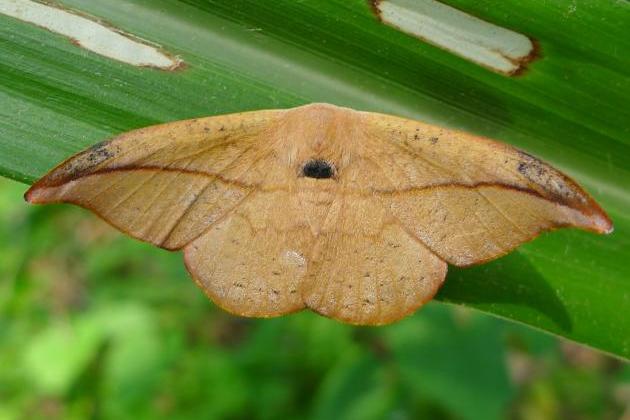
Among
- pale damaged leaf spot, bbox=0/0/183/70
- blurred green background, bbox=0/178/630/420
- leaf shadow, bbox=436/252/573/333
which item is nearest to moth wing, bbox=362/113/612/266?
leaf shadow, bbox=436/252/573/333

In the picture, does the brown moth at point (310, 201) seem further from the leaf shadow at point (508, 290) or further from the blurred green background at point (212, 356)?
the blurred green background at point (212, 356)

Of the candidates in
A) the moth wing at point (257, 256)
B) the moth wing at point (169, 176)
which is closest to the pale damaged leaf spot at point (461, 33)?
the moth wing at point (169, 176)

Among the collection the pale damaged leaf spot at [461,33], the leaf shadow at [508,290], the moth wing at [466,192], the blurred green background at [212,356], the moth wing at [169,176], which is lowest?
the blurred green background at [212,356]

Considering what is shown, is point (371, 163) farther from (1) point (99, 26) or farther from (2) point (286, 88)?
(1) point (99, 26)

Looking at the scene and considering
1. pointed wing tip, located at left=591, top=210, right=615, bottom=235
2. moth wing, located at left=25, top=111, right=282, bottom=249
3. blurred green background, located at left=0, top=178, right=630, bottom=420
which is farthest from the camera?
blurred green background, located at left=0, top=178, right=630, bottom=420

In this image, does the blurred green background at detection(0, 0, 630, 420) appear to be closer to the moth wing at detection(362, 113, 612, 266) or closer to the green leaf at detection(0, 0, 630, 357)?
the green leaf at detection(0, 0, 630, 357)

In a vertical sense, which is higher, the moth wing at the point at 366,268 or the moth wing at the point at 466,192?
the moth wing at the point at 466,192

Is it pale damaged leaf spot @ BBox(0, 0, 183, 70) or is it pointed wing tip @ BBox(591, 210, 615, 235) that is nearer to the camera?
pointed wing tip @ BBox(591, 210, 615, 235)

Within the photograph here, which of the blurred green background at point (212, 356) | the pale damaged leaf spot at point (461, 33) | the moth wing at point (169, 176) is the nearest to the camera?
the moth wing at point (169, 176)
